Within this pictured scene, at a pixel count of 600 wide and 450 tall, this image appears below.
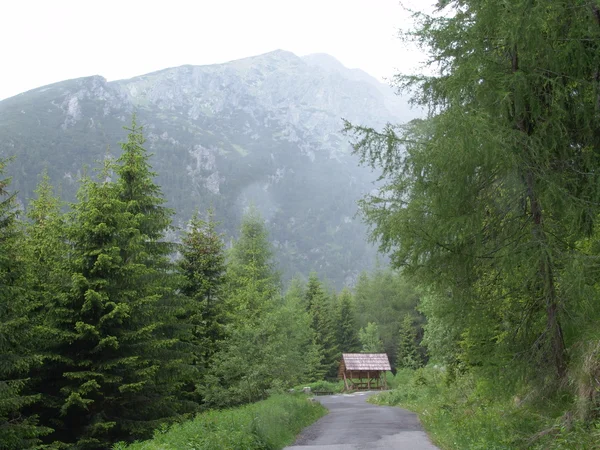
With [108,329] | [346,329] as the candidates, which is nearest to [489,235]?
[108,329]

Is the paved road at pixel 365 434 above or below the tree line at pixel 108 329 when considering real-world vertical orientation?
below

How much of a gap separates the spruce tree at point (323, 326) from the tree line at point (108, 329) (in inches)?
1454

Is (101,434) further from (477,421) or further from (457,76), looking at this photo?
(457,76)

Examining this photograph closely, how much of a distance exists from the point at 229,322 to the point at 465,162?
17.6 meters

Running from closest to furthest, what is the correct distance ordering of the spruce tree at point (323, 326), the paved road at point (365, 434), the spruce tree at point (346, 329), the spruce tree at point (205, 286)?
the paved road at point (365, 434) < the spruce tree at point (205, 286) < the spruce tree at point (323, 326) < the spruce tree at point (346, 329)

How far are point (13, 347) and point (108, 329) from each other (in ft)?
9.12

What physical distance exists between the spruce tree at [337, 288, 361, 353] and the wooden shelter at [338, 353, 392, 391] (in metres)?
14.3

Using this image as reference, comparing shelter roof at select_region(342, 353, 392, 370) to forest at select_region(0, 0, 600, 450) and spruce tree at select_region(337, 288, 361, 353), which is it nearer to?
spruce tree at select_region(337, 288, 361, 353)

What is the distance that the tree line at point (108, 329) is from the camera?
49.5 ft

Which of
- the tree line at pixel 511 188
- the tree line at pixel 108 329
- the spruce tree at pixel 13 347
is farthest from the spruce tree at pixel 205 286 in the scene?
the tree line at pixel 511 188

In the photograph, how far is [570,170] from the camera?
30.9 feet

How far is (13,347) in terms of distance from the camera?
47.9ft

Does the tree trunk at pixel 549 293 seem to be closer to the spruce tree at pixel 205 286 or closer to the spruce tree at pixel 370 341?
the spruce tree at pixel 205 286

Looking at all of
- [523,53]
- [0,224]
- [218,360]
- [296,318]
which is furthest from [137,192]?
[523,53]
